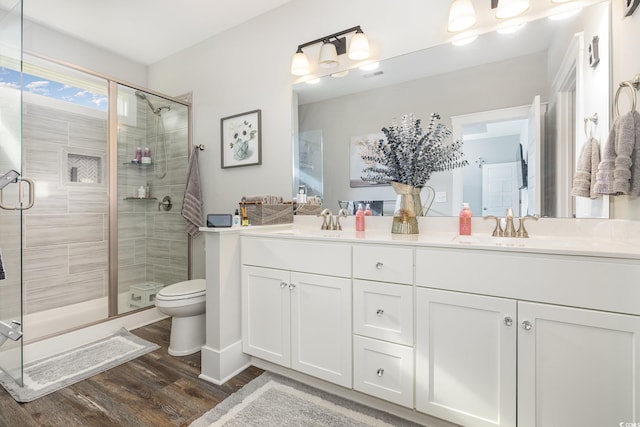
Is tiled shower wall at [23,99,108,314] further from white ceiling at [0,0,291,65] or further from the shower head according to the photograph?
white ceiling at [0,0,291,65]

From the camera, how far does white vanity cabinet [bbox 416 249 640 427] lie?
0.96 m

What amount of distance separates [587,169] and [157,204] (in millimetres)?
3241

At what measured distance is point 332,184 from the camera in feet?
6.95

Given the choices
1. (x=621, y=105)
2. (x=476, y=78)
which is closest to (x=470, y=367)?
(x=621, y=105)

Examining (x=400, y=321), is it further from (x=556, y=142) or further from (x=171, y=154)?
(x=171, y=154)

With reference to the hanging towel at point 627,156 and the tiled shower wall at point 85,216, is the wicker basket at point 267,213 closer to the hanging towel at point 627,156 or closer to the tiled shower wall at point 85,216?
the tiled shower wall at point 85,216

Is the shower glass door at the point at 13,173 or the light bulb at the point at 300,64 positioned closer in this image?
the shower glass door at the point at 13,173

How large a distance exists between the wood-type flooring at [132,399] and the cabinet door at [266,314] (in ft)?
0.70

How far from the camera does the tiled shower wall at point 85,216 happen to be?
8.05ft

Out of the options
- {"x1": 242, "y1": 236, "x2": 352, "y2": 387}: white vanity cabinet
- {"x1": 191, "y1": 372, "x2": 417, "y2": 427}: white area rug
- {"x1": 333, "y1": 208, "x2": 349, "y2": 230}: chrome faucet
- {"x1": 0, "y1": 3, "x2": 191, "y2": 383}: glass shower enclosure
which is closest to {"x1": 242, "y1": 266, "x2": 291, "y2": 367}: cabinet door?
{"x1": 242, "y1": 236, "x2": 352, "y2": 387}: white vanity cabinet

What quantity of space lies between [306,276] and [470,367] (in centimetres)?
84

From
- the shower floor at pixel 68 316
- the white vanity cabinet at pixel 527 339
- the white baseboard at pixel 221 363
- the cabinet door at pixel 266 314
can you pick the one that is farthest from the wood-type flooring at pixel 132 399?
the white vanity cabinet at pixel 527 339

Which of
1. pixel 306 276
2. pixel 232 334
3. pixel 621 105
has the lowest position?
pixel 232 334

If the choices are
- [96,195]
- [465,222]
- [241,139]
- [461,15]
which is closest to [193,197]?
[241,139]
